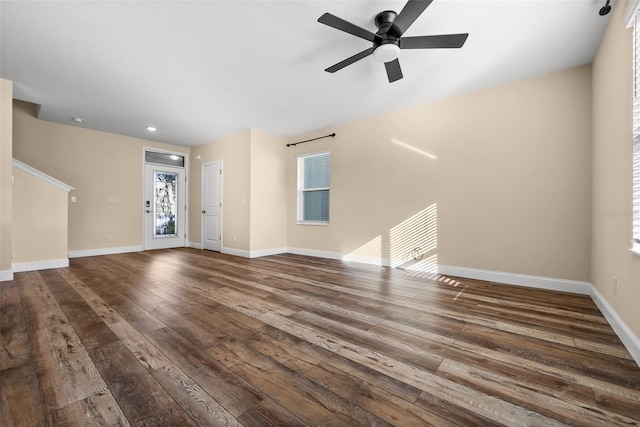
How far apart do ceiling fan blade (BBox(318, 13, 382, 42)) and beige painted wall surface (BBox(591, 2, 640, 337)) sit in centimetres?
192

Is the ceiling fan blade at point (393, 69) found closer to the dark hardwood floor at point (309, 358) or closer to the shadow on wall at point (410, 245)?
the shadow on wall at point (410, 245)

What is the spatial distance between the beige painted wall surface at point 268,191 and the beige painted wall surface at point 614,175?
497 cm

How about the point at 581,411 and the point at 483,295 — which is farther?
the point at 483,295

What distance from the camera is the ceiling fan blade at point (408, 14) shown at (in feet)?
6.08

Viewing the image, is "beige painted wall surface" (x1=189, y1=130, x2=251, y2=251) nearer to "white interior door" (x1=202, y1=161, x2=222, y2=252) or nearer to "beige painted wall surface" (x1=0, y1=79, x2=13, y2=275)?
"white interior door" (x1=202, y1=161, x2=222, y2=252)

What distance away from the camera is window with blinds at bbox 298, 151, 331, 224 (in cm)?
540

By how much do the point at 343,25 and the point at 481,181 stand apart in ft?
9.01

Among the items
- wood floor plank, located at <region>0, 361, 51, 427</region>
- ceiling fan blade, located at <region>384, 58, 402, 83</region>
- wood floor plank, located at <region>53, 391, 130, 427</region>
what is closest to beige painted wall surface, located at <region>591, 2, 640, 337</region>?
ceiling fan blade, located at <region>384, 58, 402, 83</region>

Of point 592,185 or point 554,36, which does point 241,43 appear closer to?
point 554,36

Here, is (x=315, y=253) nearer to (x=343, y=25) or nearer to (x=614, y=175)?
(x=343, y=25)

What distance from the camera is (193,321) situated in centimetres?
218

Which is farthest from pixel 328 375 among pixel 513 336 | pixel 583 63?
pixel 583 63

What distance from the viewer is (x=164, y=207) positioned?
6535mm

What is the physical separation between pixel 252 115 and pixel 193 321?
3587 millimetres
